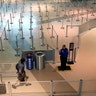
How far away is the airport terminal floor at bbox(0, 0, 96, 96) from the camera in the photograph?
9674 millimetres

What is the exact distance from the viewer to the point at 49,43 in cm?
1420

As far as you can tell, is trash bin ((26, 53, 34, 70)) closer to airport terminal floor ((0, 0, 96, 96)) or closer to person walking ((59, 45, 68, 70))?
airport terminal floor ((0, 0, 96, 96))

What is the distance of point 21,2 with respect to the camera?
2483 cm

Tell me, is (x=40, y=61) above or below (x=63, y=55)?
below

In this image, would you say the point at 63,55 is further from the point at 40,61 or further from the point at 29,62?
the point at 29,62

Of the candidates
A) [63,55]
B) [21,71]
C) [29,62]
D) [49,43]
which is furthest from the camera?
[49,43]

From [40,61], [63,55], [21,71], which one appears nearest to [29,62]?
[40,61]

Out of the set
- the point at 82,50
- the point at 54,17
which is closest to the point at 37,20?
the point at 54,17

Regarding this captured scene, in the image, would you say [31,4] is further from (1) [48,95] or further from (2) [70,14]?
(1) [48,95]

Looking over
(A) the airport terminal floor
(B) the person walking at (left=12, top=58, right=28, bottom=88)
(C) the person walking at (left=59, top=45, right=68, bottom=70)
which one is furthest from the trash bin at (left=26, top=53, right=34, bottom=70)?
(C) the person walking at (left=59, top=45, right=68, bottom=70)

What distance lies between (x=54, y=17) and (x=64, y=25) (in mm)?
2461

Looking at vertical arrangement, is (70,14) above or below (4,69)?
above

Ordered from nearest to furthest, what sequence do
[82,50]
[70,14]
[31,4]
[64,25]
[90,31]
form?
[82,50] < [90,31] < [64,25] < [70,14] < [31,4]

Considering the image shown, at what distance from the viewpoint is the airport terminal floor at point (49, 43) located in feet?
31.7
